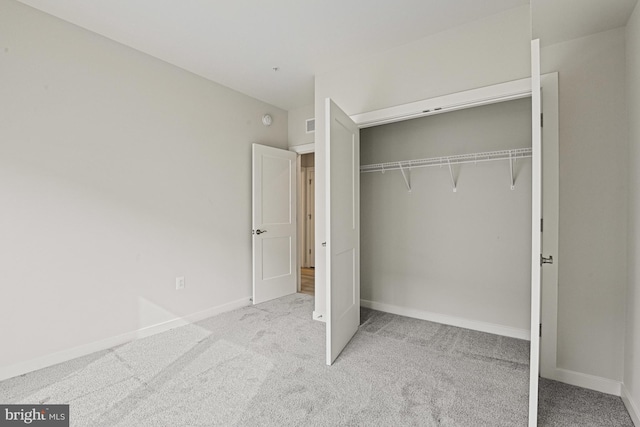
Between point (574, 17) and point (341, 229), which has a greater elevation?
point (574, 17)

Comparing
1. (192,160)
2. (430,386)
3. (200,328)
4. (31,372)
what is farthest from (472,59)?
(31,372)

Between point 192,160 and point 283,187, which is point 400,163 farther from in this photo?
point 192,160

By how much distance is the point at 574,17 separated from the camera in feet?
6.09

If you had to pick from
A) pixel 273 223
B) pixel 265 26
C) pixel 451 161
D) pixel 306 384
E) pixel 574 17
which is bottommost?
pixel 306 384

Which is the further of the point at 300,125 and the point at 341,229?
the point at 300,125

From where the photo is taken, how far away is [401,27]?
8.35 ft

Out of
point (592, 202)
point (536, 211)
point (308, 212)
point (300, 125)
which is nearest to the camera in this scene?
point (536, 211)

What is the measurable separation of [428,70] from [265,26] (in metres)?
1.45

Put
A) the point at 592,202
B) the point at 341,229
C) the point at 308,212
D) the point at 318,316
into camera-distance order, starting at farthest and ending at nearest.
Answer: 1. the point at 308,212
2. the point at 318,316
3. the point at 341,229
4. the point at 592,202

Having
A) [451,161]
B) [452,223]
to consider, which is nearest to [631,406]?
[452,223]

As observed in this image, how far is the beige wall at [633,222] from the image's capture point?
171 centimetres

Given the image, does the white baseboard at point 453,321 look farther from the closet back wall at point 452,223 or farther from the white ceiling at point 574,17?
the white ceiling at point 574,17

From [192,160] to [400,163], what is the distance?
2274mm

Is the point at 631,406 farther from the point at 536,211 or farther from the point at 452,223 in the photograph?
the point at 452,223
